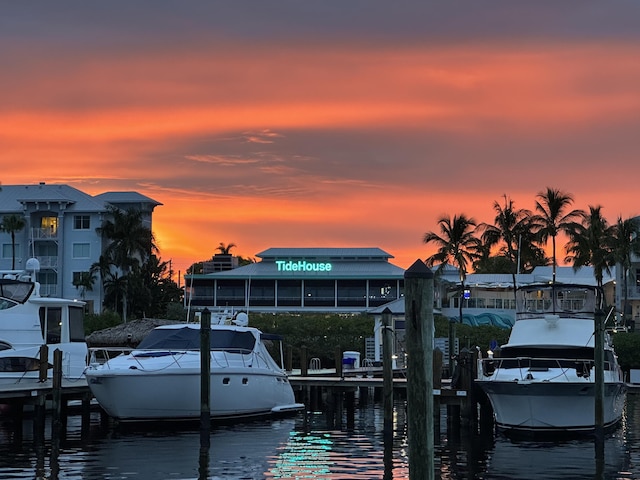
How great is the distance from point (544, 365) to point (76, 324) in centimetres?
1652

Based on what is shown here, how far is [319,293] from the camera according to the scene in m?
97.1

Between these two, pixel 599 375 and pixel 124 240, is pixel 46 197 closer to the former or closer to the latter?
pixel 124 240

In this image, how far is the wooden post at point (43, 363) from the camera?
117 feet

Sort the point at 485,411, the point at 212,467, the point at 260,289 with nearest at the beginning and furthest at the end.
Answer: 1. the point at 212,467
2. the point at 485,411
3. the point at 260,289

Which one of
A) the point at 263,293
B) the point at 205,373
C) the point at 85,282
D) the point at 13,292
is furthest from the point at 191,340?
the point at 263,293

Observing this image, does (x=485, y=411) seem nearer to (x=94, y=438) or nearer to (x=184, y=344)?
(x=184, y=344)

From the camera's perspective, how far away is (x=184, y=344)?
36.1m

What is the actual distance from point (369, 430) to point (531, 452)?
25.7 feet

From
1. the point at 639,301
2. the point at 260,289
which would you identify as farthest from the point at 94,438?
the point at 260,289

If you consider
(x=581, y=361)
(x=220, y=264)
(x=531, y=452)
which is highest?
(x=220, y=264)

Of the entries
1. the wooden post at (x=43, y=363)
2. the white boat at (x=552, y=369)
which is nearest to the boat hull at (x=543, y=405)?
the white boat at (x=552, y=369)

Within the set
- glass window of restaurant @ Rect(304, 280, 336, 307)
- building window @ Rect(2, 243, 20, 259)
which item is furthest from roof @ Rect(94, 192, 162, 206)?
glass window of restaurant @ Rect(304, 280, 336, 307)

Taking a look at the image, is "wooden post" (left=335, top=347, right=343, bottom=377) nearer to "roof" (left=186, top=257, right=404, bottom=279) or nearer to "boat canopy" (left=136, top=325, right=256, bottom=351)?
"boat canopy" (left=136, top=325, right=256, bottom=351)

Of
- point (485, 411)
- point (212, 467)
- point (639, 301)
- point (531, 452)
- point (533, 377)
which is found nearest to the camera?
point (212, 467)
